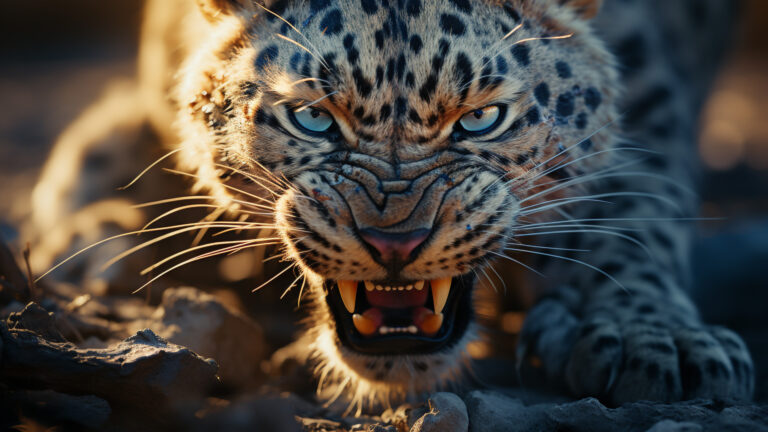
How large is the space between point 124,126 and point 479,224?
3114 mm

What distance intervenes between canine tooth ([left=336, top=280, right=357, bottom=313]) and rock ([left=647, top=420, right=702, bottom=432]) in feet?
3.61

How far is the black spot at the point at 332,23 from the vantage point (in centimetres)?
275

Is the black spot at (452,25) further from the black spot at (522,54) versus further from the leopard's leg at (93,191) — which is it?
the leopard's leg at (93,191)

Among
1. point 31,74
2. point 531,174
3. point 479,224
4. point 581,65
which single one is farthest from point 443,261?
point 31,74

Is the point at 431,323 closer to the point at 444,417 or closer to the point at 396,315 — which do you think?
Result: the point at 396,315

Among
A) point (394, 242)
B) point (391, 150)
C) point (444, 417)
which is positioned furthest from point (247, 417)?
point (391, 150)

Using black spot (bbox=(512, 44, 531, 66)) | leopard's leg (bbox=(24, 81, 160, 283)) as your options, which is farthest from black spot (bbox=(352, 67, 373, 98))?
leopard's leg (bbox=(24, 81, 160, 283))

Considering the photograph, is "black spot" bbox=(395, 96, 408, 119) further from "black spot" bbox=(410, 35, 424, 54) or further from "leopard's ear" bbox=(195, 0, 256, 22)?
"leopard's ear" bbox=(195, 0, 256, 22)

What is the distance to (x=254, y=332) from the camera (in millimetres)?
3064

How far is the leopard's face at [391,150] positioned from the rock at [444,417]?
40 cm

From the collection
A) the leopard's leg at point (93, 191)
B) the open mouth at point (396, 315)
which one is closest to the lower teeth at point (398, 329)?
the open mouth at point (396, 315)

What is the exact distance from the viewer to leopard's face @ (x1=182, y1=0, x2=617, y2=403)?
Answer: 8.25 feet

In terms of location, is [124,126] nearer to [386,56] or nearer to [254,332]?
[254,332]

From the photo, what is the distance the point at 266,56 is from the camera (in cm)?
286
